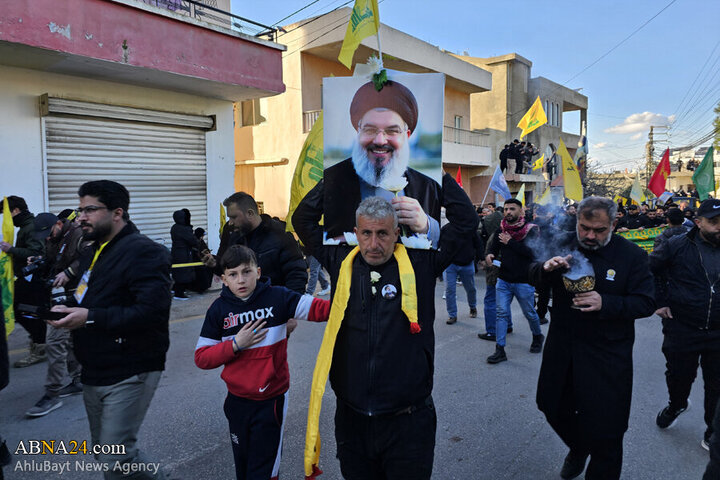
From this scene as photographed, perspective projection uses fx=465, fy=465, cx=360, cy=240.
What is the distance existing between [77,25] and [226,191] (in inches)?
194

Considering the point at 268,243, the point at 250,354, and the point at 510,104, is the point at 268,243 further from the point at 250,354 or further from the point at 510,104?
the point at 510,104

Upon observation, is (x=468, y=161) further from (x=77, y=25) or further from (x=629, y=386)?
(x=629, y=386)

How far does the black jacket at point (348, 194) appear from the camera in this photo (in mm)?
2631

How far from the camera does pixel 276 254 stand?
155 inches

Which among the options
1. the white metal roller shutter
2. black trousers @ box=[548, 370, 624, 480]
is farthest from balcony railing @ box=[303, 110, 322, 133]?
black trousers @ box=[548, 370, 624, 480]

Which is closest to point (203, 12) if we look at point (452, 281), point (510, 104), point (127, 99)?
point (127, 99)

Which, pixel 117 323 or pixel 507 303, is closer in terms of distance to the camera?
pixel 117 323

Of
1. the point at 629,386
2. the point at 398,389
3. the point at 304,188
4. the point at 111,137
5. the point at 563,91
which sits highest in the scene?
the point at 563,91

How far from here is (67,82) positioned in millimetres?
8953

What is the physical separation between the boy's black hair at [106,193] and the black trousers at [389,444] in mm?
1841

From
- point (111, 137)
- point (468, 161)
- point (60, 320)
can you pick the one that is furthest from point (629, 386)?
point (468, 161)

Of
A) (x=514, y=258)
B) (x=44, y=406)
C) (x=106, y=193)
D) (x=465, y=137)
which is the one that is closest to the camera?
(x=106, y=193)

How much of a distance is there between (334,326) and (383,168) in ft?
3.08

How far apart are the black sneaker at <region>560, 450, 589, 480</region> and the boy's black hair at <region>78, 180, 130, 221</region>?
3.43 m
